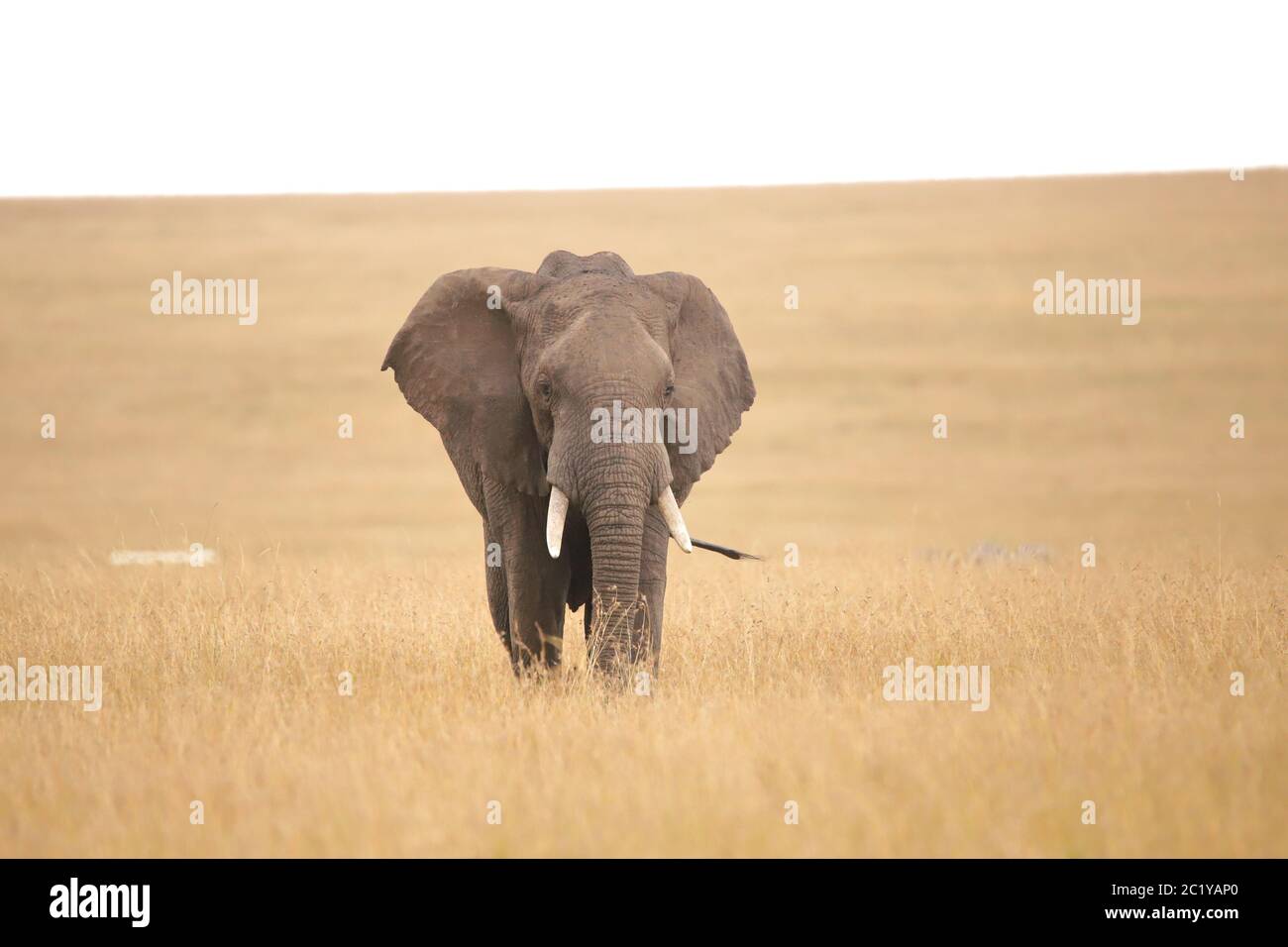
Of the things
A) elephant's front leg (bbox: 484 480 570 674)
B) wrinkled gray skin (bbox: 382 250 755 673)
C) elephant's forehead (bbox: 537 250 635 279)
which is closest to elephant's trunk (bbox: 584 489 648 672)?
wrinkled gray skin (bbox: 382 250 755 673)

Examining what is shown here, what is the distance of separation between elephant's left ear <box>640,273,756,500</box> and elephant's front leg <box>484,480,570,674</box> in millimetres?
894

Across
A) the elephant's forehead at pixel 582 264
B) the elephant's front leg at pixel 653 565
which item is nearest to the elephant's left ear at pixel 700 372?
the elephant's forehead at pixel 582 264

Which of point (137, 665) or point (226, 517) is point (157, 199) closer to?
point (226, 517)

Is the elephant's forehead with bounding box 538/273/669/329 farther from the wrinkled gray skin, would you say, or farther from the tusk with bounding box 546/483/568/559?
the tusk with bounding box 546/483/568/559

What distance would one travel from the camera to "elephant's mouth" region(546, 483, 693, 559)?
8234mm

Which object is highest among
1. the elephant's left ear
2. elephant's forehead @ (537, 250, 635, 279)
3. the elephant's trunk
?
elephant's forehead @ (537, 250, 635, 279)

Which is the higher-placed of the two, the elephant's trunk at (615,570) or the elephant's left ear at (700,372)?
the elephant's left ear at (700,372)

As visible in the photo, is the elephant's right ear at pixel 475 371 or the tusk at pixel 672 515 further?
the elephant's right ear at pixel 475 371

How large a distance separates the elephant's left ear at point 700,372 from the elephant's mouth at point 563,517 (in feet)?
1.67

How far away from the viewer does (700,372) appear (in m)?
9.15

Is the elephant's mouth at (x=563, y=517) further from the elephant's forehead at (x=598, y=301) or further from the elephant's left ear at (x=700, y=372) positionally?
the elephant's forehead at (x=598, y=301)

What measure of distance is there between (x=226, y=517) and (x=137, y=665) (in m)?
23.1

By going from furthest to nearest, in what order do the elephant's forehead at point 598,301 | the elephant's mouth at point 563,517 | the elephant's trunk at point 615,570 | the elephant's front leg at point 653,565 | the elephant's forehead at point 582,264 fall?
the elephant's forehead at point 582,264 < the elephant's front leg at point 653,565 < the elephant's forehead at point 598,301 < the elephant's mouth at point 563,517 < the elephant's trunk at point 615,570

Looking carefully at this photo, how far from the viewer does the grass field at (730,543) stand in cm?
621
